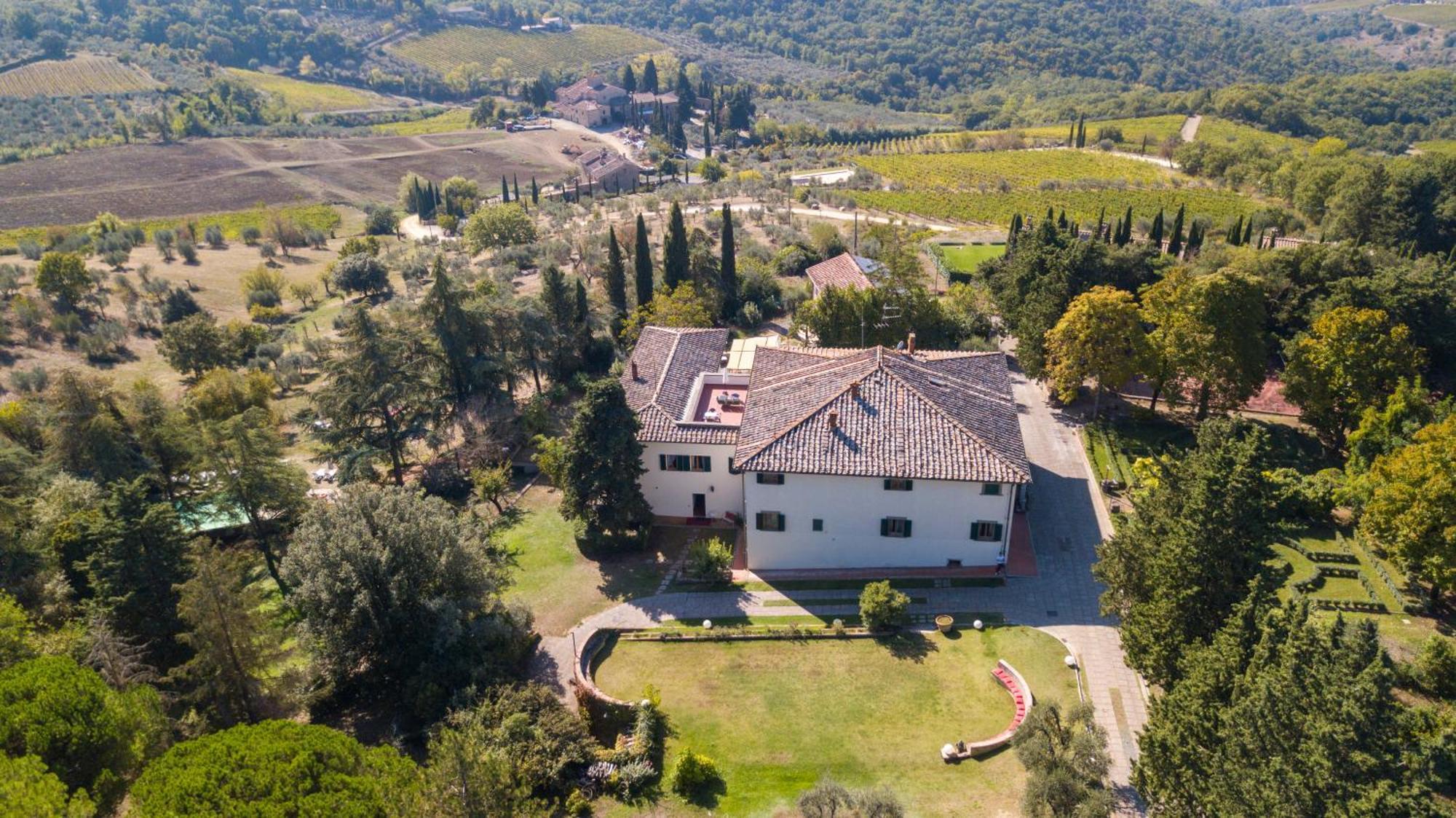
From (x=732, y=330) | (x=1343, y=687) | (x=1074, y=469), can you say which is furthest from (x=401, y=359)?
(x=1343, y=687)

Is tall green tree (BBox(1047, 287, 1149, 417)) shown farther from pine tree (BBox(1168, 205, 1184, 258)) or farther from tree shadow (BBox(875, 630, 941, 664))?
pine tree (BBox(1168, 205, 1184, 258))

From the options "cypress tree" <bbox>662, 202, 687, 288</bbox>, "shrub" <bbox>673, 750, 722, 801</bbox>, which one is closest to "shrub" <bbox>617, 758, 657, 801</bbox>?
"shrub" <bbox>673, 750, 722, 801</bbox>

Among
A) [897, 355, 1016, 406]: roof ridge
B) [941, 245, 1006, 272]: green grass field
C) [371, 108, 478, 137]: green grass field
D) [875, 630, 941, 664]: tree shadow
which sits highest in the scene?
[371, 108, 478, 137]: green grass field

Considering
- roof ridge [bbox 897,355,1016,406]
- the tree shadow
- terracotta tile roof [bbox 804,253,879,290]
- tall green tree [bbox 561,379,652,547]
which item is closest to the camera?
the tree shadow

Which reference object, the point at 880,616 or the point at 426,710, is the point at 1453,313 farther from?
the point at 426,710

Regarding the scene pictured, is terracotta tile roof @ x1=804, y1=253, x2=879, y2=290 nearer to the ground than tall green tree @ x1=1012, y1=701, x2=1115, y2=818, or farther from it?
farther from it

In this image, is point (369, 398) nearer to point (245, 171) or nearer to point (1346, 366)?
point (1346, 366)

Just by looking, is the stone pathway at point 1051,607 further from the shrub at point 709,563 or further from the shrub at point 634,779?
the shrub at point 634,779
